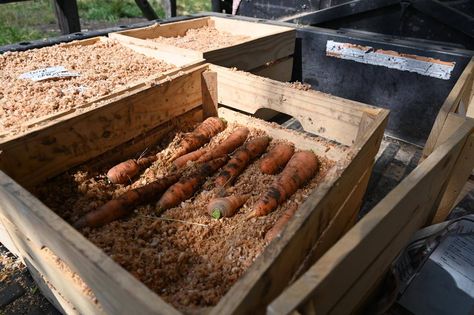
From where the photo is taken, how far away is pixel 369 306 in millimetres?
1644

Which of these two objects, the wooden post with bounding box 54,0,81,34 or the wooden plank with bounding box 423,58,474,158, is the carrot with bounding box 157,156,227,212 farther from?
the wooden post with bounding box 54,0,81,34

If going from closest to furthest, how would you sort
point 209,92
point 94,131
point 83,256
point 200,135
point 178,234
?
point 83,256 < point 178,234 < point 94,131 < point 200,135 < point 209,92

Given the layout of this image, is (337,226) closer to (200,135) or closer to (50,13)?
(200,135)

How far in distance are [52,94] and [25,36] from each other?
6424 mm

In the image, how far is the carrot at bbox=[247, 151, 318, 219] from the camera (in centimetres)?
180

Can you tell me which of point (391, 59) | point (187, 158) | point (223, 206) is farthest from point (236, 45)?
point (223, 206)

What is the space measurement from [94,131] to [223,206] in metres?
0.83

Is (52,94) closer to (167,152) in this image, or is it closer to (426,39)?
(167,152)

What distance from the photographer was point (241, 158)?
214cm

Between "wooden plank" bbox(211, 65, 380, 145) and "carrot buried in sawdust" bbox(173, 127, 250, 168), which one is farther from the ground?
"wooden plank" bbox(211, 65, 380, 145)

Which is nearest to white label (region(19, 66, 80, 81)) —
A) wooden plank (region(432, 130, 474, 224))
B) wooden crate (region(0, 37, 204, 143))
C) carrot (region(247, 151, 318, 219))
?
wooden crate (region(0, 37, 204, 143))

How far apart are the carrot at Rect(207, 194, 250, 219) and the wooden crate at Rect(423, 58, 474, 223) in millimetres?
1022

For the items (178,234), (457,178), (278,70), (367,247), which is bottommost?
(178,234)

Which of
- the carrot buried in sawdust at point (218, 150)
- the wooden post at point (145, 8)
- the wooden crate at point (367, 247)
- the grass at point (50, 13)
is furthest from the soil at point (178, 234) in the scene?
the grass at point (50, 13)
